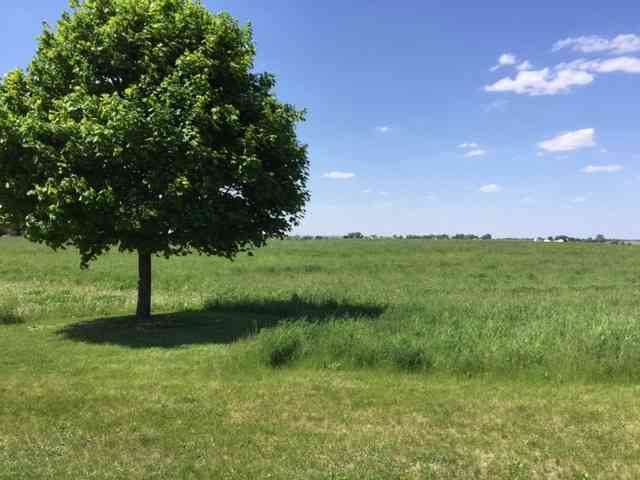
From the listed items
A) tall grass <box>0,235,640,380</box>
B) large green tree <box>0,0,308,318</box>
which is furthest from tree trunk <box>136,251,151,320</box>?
tall grass <box>0,235,640,380</box>

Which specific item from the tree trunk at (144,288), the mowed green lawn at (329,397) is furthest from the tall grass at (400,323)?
the tree trunk at (144,288)

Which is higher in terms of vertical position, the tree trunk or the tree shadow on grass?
the tree trunk

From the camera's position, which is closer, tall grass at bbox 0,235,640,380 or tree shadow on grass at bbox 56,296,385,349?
tall grass at bbox 0,235,640,380

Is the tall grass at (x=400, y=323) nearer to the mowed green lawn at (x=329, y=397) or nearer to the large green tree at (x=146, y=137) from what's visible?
the mowed green lawn at (x=329, y=397)

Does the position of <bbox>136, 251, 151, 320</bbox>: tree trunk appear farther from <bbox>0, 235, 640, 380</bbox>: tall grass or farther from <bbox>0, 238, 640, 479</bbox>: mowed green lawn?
<bbox>0, 235, 640, 380</bbox>: tall grass

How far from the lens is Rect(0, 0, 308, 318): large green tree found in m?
12.4

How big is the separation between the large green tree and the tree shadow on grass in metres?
1.18

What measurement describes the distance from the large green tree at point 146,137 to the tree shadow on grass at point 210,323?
46.7 inches

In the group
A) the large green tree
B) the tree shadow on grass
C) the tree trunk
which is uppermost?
the large green tree

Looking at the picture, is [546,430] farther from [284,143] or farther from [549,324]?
[284,143]

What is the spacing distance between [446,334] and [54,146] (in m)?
10.4

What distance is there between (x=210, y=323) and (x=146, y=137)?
5.92 meters

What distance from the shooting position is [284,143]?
14398 mm

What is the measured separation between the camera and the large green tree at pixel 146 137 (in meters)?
12.4
